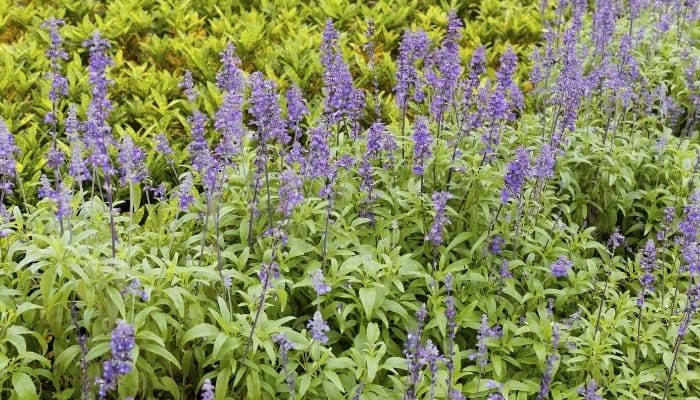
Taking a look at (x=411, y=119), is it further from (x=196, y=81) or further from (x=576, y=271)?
(x=576, y=271)

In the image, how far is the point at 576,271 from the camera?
5395mm

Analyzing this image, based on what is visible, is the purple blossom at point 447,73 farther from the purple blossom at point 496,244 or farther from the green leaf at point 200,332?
the green leaf at point 200,332

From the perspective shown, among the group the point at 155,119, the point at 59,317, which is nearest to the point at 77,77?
the point at 155,119

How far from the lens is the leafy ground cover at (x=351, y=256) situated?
3.98 m

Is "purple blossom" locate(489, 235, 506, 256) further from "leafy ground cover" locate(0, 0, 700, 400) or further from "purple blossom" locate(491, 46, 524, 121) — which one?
"purple blossom" locate(491, 46, 524, 121)

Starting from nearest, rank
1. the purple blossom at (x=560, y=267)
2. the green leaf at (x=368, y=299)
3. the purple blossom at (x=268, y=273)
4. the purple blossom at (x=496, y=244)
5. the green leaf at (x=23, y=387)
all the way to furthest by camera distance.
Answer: the green leaf at (x=23, y=387), the purple blossom at (x=268, y=273), the green leaf at (x=368, y=299), the purple blossom at (x=560, y=267), the purple blossom at (x=496, y=244)

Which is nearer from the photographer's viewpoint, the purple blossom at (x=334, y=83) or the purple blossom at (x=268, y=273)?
the purple blossom at (x=268, y=273)

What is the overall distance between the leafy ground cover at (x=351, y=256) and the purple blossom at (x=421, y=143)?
0.01 meters

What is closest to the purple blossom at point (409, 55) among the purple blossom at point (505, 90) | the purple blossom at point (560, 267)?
the purple blossom at point (505, 90)

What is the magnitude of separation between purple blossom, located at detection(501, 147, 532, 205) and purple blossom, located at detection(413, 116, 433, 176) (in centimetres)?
54

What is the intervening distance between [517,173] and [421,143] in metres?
0.63

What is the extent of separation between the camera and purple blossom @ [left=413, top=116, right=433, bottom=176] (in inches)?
190

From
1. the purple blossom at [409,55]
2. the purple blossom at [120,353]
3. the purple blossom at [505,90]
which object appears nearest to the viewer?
the purple blossom at [120,353]

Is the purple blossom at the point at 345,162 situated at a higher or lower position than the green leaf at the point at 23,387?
higher
